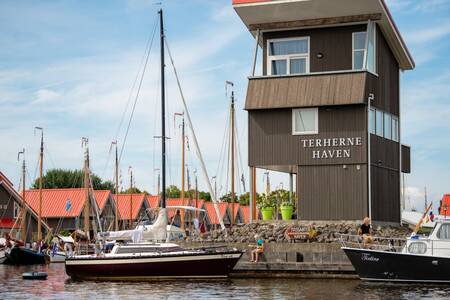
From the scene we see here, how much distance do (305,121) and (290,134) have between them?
1024 mm

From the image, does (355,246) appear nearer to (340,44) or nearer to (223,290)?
(223,290)

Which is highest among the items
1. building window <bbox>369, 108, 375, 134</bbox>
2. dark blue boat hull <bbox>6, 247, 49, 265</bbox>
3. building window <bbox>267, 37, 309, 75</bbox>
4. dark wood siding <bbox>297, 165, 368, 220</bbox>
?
building window <bbox>267, 37, 309, 75</bbox>

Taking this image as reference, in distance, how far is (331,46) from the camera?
139ft

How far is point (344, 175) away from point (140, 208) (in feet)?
188

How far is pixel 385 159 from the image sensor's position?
4356cm

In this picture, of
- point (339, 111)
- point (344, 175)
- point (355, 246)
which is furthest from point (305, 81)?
point (355, 246)

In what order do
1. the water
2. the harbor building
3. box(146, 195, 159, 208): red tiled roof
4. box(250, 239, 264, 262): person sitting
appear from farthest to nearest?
box(146, 195, 159, 208): red tiled roof
the harbor building
box(250, 239, 264, 262): person sitting
the water

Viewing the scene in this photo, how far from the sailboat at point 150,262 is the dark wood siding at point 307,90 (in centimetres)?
A: 868

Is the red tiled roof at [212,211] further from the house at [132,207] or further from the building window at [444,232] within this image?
the building window at [444,232]

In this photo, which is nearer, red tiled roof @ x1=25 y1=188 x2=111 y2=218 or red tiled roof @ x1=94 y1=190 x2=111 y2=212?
red tiled roof @ x1=25 y1=188 x2=111 y2=218

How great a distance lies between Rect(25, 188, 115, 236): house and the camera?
274 ft

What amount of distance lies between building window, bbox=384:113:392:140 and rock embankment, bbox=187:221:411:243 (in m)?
5.25

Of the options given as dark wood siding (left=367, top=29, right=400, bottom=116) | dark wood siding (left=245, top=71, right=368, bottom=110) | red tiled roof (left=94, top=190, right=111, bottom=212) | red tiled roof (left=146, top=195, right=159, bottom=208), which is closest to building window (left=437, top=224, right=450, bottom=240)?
dark wood siding (left=245, top=71, right=368, bottom=110)

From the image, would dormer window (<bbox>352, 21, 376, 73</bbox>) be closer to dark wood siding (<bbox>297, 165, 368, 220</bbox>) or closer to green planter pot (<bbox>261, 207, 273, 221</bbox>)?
dark wood siding (<bbox>297, 165, 368, 220</bbox>)
